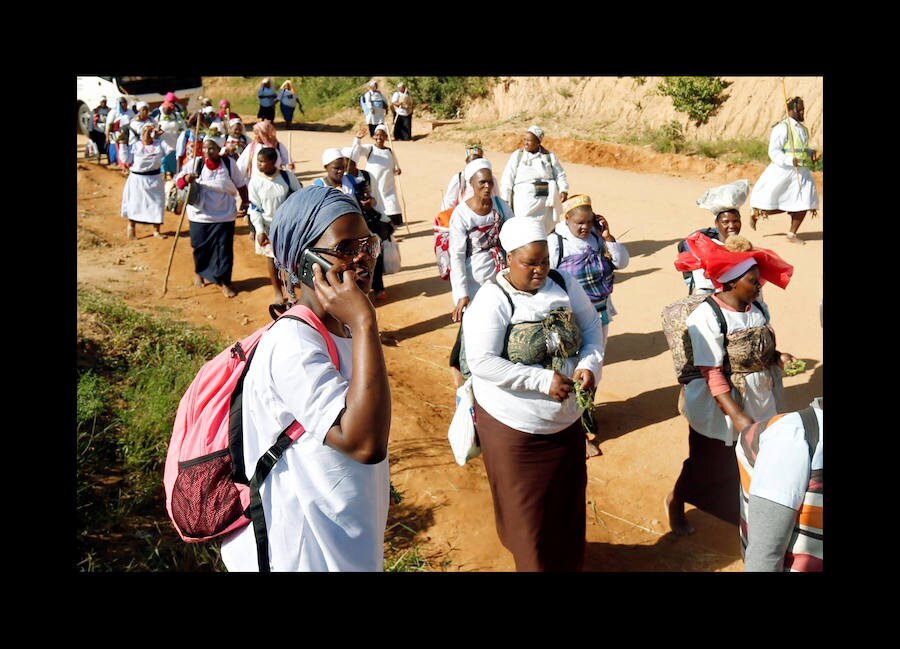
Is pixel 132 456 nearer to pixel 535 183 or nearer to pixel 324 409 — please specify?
pixel 324 409

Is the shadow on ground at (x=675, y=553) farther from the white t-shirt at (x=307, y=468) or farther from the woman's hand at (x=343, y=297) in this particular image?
the woman's hand at (x=343, y=297)


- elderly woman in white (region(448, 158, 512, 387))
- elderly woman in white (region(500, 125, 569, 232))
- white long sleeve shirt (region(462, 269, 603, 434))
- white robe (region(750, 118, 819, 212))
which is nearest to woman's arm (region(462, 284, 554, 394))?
white long sleeve shirt (region(462, 269, 603, 434))

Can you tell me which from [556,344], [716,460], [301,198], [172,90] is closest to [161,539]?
[556,344]

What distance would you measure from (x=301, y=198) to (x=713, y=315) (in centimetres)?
267

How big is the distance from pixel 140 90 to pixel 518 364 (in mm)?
20847

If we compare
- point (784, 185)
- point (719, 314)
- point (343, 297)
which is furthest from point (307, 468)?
point (784, 185)

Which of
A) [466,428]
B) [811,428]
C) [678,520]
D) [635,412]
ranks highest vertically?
[811,428]

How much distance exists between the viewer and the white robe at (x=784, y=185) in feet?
36.0

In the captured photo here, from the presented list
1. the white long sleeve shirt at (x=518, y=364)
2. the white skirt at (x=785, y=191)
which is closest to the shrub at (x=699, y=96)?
the white skirt at (x=785, y=191)

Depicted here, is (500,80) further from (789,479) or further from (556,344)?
(789,479)

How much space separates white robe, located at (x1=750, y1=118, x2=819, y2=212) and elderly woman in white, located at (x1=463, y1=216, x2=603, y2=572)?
7.91 meters

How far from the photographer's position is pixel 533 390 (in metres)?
3.94

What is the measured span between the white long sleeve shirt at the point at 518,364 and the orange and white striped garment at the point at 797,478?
1.46m

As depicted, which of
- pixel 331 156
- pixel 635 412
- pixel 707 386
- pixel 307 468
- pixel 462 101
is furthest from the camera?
pixel 462 101
